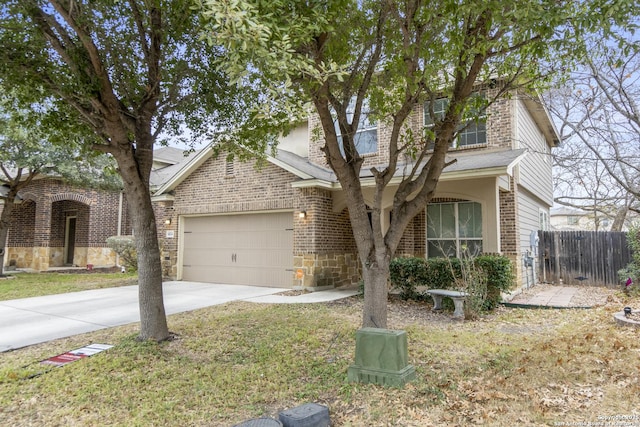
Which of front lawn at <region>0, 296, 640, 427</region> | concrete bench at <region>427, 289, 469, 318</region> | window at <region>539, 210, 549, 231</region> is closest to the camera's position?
front lawn at <region>0, 296, 640, 427</region>

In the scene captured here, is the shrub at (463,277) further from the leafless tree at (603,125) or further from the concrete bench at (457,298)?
the leafless tree at (603,125)

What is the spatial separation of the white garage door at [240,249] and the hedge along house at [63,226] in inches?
264

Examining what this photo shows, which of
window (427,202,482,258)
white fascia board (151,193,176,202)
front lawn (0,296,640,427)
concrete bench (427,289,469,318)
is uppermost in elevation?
white fascia board (151,193,176,202)

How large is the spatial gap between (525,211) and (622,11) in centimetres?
825

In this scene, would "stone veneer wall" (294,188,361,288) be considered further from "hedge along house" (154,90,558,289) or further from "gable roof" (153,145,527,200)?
"gable roof" (153,145,527,200)

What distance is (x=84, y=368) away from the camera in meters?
4.75

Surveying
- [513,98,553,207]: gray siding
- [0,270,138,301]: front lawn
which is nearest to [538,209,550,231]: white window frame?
[513,98,553,207]: gray siding

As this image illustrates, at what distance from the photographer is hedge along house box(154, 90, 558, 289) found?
9.85 meters

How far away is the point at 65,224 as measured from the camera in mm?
20000

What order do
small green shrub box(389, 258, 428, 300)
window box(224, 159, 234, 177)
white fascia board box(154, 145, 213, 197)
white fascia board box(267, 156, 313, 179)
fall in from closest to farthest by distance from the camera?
small green shrub box(389, 258, 428, 300) < white fascia board box(267, 156, 313, 179) < window box(224, 159, 234, 177) < white fascia board box(154, 145, 213, 197)

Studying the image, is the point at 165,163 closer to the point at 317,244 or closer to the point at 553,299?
the point at 317,244

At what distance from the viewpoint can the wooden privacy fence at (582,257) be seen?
12070 millimetres

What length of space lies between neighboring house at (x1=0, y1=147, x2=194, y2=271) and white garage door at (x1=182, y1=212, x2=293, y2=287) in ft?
17.5

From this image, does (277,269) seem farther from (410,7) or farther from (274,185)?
(410,7)
